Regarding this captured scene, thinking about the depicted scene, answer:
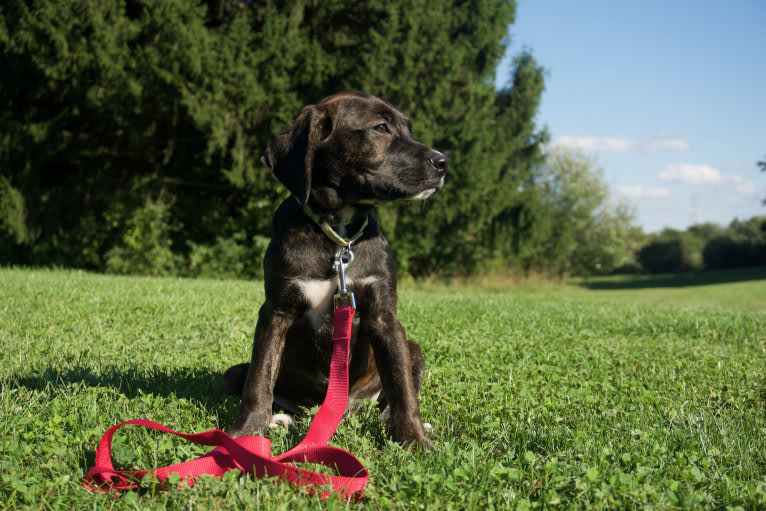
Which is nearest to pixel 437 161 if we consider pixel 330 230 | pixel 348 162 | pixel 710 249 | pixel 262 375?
pixel 348 162

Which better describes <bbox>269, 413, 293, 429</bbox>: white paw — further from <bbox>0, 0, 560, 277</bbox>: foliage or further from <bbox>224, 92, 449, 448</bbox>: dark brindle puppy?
<bbox>0, 0, 560, 277</bbox>: foliage

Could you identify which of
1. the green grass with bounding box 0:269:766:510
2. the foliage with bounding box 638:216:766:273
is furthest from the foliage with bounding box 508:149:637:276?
the green grass with bounding box 0:269:766:510

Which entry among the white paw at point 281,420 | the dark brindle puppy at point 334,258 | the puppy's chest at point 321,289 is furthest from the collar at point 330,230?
the white paw at point 281,420

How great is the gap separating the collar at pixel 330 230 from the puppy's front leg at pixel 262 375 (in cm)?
51

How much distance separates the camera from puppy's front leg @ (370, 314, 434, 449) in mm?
2857

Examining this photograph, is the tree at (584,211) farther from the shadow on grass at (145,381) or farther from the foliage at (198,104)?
the shadow on grass at (145,381)

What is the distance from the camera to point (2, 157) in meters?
14.0

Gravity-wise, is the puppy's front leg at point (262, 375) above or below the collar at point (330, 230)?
below

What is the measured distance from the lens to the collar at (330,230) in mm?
3027

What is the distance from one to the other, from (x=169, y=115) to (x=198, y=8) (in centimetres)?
269

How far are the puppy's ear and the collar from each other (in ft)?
0.20

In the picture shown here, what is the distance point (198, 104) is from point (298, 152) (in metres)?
11.1

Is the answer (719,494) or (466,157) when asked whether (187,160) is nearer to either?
(466,157)

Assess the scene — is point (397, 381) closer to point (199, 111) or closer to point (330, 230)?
point (330, 230)
